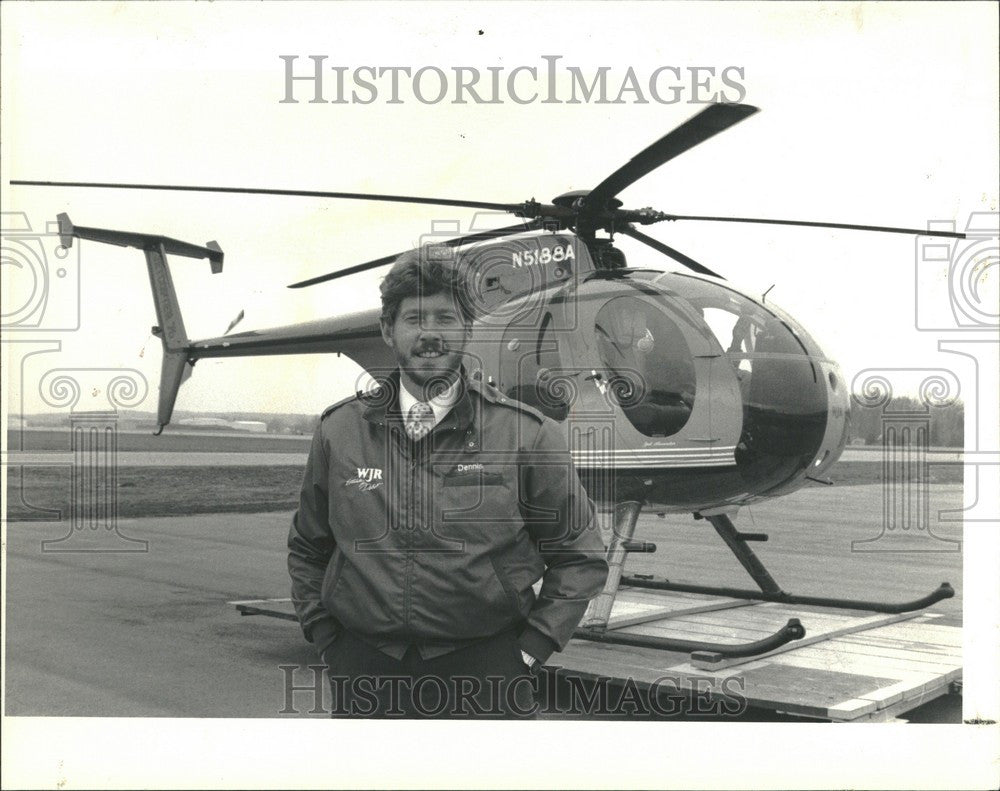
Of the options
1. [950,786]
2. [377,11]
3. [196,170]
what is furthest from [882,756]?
[196,170]

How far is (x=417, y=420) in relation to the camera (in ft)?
8.10

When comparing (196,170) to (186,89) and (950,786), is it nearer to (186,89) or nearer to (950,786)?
(186,89)

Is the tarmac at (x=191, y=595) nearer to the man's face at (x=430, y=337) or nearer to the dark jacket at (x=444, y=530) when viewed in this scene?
the dark jacket at (x=444, y=530)

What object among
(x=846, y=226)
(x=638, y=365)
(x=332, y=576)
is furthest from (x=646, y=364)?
(x=332, y=576)

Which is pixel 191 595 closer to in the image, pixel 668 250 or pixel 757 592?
pixel 757 592

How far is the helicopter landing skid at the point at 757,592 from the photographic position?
5.44m

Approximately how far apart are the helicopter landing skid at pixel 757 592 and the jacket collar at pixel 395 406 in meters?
3.27

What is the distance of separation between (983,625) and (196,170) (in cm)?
352

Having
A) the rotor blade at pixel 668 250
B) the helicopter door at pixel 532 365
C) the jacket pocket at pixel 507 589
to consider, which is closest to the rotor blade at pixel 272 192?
the helicopter door at pixel 532 365

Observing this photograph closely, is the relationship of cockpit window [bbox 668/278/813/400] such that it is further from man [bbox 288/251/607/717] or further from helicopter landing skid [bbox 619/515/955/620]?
man [bbox 288/251/607/717]

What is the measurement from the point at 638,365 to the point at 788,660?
1.59 meters

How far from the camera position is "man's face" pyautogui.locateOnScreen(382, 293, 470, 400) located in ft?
7.96

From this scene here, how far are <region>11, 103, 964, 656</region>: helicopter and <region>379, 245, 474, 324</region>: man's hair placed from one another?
1.88 m

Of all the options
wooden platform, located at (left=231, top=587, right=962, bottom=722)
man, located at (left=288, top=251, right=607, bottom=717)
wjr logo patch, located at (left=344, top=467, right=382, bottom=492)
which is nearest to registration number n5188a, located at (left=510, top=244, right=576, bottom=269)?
wooden platform, located at (left=231, top=587, right=962, bottom=722)
